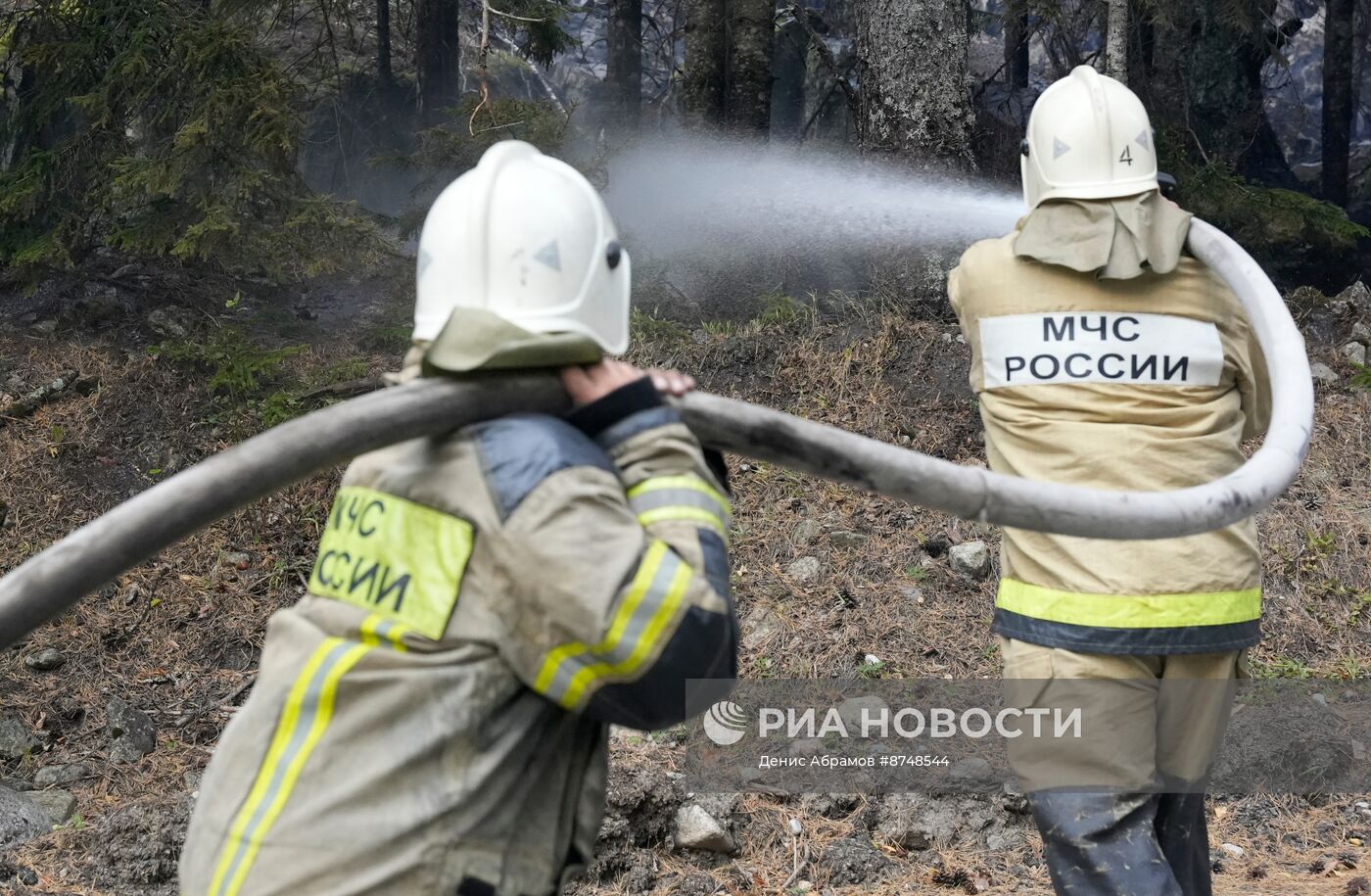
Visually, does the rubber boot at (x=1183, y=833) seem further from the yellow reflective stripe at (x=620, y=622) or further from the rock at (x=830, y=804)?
the yellow reflective stripe at (x=620, y=622)

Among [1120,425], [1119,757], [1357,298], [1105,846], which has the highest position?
[1120,425]

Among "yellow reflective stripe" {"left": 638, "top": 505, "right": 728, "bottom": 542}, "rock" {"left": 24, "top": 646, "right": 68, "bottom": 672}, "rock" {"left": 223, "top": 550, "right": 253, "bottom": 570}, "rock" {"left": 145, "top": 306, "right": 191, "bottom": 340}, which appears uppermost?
"yellow reflective stripe" {"left": 638, "top": 505, "right": 728, "bottom": 542}

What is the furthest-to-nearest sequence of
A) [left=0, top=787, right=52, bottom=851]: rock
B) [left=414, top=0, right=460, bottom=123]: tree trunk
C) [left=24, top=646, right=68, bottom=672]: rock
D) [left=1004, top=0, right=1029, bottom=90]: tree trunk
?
1. [left=414, top=0, right=460, bottom=123]: tree trunk
2. [left=1004, top=0, right=1029, bottom=90]: tree trunk
3. [left=24, top=646, right=68, bottom=672]: rock
4. [left=0, top=787, right=52, bottom=851]: rock

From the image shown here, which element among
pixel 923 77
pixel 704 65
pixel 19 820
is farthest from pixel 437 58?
pixel 19 820

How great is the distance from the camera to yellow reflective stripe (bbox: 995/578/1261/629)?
126 inches

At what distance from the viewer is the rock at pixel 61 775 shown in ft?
17.4

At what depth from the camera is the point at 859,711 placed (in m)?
5.57

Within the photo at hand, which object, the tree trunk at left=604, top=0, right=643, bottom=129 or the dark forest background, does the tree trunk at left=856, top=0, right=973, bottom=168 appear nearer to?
the dark forest background

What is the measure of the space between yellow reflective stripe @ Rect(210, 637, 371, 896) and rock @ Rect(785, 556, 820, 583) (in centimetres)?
444

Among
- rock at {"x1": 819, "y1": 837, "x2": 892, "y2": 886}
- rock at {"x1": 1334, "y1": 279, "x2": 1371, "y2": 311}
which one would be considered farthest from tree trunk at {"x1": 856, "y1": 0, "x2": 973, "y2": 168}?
rock at {"x1": 819, "y1": 837, "x2": 892, "y2": 886}

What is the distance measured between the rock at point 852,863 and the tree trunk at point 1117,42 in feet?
15.3

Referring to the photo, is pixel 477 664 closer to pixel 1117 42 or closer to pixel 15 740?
pixel 15 740

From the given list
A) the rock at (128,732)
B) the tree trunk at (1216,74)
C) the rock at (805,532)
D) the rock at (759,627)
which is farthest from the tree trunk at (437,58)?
the rock at (128,732)

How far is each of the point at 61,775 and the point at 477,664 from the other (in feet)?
13.5
